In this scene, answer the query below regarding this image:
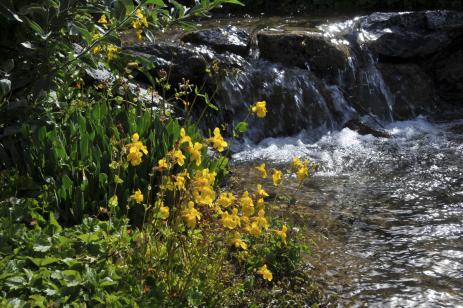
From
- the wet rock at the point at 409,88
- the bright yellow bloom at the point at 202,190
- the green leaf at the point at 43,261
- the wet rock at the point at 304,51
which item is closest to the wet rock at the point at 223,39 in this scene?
the wet rock at the point at 304,51

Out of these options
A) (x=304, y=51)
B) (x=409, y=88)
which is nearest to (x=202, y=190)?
(x=304, y=51)

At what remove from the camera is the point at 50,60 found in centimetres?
398

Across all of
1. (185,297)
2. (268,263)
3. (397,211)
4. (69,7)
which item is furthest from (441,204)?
(69,7)

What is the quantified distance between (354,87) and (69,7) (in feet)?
18.6

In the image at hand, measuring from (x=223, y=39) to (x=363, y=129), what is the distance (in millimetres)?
2054

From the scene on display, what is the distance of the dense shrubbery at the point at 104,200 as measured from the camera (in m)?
2.97

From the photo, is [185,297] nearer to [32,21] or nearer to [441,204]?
[32,21]

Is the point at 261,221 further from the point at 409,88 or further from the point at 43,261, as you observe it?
the point at 409,88

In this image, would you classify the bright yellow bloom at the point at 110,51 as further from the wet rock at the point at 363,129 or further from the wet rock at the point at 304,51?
the wet rock at the point at 304,51

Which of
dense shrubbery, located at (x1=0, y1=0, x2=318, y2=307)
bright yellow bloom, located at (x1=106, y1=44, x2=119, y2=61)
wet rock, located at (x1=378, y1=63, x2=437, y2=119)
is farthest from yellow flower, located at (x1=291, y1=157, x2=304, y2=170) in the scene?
wet rock, located at (x1=378, y1=63, x2=437, y2=119)

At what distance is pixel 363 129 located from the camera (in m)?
7.84

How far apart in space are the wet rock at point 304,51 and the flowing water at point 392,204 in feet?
4.01

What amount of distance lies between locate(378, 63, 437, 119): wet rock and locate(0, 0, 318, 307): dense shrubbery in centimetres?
508

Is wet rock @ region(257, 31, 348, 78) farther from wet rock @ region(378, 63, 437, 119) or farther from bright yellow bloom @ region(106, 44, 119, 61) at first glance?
bright yellow bloom @ region(106, 44, 119, 61)
